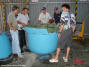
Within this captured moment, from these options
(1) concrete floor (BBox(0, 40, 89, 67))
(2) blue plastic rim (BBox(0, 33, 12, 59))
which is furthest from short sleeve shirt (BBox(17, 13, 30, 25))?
(1) concrete floor (BBox(0, 40, 89, 67))

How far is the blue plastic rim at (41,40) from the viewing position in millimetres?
3853

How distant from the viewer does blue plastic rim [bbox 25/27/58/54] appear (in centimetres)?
385

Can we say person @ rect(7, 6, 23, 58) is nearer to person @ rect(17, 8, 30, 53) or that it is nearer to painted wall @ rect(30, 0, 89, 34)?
person @ rect(17, 8, 30, 53)

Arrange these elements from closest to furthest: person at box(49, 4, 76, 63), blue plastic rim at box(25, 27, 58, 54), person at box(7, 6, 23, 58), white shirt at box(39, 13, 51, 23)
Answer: person at box(49, 4, 76, 63) → person at box(7, 6, 23, 58) → blue plastic rim at box(25, 27, 58, 54) → white shirt at box(39, 13, 51, 23)

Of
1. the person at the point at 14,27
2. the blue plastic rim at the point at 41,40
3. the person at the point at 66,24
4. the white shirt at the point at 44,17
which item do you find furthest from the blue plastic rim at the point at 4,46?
the white shirt at the point at 44,17

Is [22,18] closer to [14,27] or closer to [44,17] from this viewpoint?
[14,27]

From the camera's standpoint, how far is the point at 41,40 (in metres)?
3.95

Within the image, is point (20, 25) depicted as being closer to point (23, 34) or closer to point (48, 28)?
point (23, 34)

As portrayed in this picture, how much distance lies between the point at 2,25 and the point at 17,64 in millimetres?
4409

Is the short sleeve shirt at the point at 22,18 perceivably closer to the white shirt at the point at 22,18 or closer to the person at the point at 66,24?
the white shirt at the point at 22,18

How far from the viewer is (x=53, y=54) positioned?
430 centimetres

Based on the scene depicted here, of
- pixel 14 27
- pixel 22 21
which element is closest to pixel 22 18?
pixel 22 21

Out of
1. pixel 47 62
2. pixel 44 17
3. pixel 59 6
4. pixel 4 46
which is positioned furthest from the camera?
pixel 59 6

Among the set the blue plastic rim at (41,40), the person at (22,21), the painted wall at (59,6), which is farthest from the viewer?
the painted wall at (59,6)
